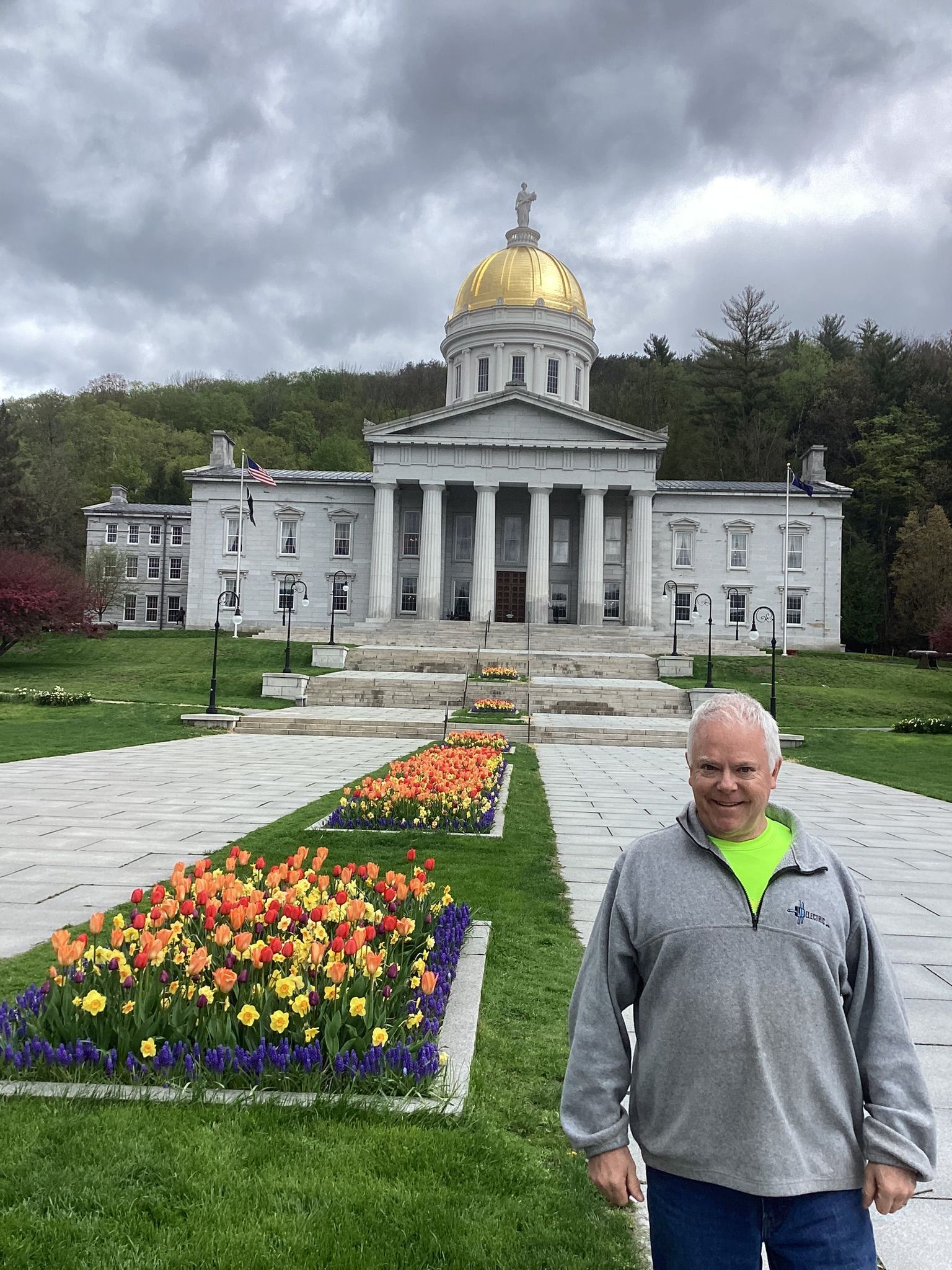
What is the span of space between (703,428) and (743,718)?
3380 inches

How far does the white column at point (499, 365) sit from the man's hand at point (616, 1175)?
210ft

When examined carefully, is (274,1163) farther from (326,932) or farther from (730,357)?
(730,357)

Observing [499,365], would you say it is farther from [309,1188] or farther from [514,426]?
[309,1188]

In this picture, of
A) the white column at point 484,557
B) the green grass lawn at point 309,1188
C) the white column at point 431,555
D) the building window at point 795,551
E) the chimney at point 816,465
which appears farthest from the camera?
the chimney at point 816,465

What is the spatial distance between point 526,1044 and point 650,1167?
2.30 meters

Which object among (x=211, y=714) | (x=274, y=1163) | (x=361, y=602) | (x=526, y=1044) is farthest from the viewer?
(x=361, y=602)

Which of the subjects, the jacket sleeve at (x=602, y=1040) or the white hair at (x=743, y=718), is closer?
the jacket sleeve at (x=602, y=1040)

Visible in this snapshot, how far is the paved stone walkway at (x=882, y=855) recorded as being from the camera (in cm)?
343

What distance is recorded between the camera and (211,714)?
2567cm

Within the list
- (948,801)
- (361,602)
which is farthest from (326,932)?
(361,602)

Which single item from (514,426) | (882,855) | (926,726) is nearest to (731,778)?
(882,855)

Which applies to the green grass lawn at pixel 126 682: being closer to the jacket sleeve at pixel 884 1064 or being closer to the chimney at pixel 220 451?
the chimney at pixel 220 451

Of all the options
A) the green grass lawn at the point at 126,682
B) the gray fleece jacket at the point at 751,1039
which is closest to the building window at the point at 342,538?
the green grass lawn at the point at 126,682

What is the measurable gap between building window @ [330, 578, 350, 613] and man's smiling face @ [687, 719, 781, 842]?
57821mm
